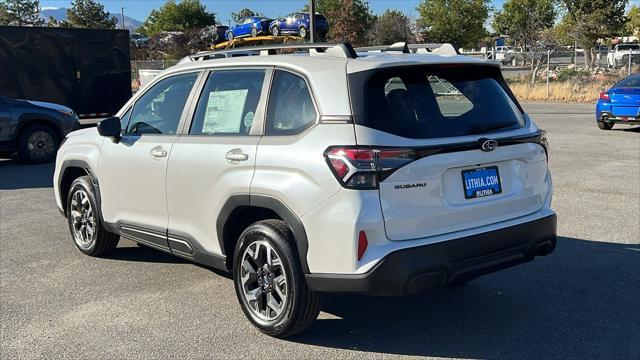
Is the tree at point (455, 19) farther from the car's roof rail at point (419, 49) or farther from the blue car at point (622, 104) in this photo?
the car's roof rail at point (419, 49)

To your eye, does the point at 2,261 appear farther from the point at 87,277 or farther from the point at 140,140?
the point at 140,140

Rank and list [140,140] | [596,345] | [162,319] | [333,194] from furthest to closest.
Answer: [140,140], [162,319], [596,345], [333,194]

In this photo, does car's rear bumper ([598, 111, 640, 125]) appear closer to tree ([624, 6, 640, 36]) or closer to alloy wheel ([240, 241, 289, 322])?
alloy wheel ([240, 241, 289, 322])

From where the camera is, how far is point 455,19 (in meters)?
47.9

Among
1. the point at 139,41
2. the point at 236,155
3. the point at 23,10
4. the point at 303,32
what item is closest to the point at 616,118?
the point at 236,155

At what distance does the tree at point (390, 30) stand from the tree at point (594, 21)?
1341cm

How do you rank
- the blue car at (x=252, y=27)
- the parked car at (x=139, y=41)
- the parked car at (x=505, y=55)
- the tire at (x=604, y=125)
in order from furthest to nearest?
the parked car at (x=505, y=55) → the parked car at (x=139, y=41) → the blue car at (x=252, y=27) → the tire at (x=604, y=125)

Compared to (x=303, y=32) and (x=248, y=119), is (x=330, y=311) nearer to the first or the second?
→ (x=248, y=119)

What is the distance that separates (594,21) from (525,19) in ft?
33.6

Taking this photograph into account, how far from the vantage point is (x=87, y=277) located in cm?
567

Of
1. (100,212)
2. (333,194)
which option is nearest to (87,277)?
(100,212)

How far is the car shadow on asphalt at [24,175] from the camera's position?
10.5 meters

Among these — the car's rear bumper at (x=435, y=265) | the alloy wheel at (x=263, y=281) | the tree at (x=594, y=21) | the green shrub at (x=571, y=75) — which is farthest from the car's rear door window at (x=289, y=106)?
the tree at (x=594, y=21)

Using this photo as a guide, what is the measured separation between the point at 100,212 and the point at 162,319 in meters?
1.67
